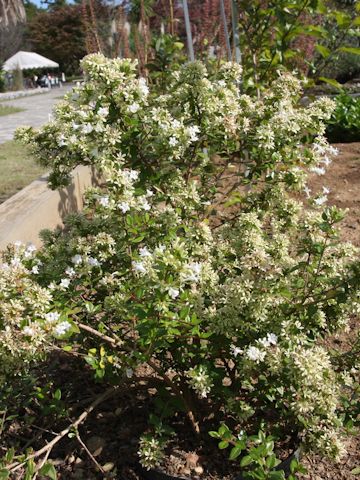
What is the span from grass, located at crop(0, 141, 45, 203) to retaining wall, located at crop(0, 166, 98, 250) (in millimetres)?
426

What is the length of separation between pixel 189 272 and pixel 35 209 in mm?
2669

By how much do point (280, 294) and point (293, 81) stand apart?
4.33 ft

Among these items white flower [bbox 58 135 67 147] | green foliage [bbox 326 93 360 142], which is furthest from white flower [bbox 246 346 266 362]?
green foliage [bbox 326 93 360 142]

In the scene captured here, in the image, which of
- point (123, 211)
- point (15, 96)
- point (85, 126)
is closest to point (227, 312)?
point (123, 211)

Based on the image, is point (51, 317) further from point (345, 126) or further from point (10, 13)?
point (10, 13)

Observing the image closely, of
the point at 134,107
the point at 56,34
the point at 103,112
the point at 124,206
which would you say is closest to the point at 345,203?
the point at 134,107

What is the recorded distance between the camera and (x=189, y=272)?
1.55 m

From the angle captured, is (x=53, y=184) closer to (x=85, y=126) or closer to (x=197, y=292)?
(x=85, y=126)

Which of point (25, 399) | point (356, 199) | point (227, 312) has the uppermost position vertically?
point (227, 312)

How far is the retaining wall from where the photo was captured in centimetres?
355

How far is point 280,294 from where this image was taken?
1789mm

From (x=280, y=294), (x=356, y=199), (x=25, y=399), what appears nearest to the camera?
(x=280, y=294)

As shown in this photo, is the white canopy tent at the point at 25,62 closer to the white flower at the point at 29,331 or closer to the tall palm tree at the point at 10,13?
the tall palm tree at the point at 10,13

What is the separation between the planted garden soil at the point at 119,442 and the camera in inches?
83.9
